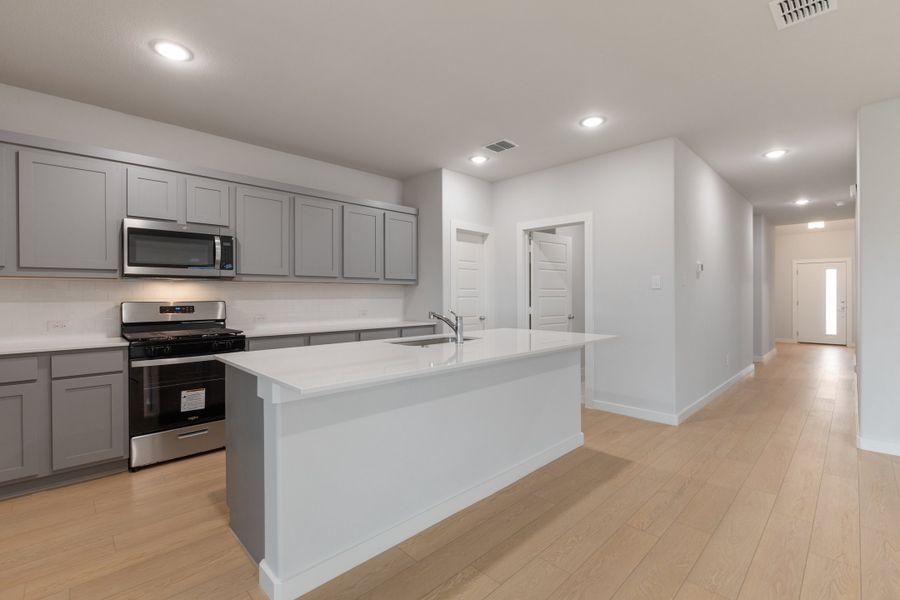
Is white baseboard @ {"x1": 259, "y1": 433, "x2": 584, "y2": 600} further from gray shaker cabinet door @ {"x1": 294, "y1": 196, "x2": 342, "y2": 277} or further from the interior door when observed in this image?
the interior door

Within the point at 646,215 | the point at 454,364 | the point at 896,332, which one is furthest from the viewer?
the point at 646,215

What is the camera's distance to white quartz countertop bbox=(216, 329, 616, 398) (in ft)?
5.15

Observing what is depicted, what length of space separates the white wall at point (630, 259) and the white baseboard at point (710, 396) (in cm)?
22

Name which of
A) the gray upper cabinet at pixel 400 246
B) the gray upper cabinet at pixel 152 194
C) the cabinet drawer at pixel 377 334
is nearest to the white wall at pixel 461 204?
the gray upper cabinet at pixel 400 246

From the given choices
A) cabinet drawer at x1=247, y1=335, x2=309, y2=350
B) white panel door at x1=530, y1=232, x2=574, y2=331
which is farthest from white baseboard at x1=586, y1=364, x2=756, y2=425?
cabinet drawer at x1=247, y1=335, x2=309, y2=350

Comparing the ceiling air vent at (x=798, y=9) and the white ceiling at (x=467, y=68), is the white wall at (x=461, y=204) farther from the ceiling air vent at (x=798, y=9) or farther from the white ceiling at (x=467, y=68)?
the ceiling air vent at (x=798, y=9)

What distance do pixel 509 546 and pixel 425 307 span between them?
315 cm

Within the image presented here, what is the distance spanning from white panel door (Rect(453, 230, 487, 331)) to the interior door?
8897 mm

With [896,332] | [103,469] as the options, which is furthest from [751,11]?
[103,469]

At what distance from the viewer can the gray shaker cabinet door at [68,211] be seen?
107 inches

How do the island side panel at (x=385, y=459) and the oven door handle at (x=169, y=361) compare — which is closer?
the island side panel at (x=385, y=459)

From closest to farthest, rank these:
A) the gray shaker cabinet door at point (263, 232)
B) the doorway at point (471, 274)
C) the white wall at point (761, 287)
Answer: the gray shaker cabinet door at point (263, 232) → the doorway at point (471, 274) → the white wall at point (761, 287)

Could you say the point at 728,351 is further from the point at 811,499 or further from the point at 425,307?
the point at 425,307

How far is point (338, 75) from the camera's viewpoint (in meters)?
2.79
